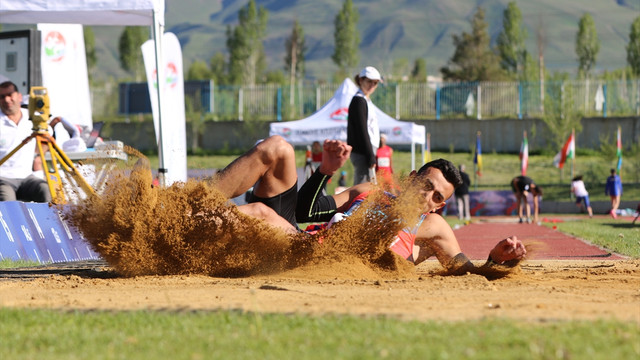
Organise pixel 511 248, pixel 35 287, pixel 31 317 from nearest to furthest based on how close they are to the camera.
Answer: pixel 31 317, pixel 35 287, pixel 511 248

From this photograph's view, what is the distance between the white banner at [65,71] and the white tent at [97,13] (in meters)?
3.89

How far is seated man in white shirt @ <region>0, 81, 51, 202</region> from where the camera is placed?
10453mm

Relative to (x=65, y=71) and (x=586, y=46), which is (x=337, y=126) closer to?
(x=65, y=71)

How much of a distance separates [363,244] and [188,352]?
304 cm

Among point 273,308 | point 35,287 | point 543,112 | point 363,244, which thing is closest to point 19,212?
point 35,287

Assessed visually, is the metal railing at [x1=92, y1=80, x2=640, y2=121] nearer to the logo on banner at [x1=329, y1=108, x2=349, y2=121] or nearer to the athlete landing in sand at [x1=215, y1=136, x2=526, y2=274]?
the logo on banner at [x1=329, y1=108, x2=349, y2=121]

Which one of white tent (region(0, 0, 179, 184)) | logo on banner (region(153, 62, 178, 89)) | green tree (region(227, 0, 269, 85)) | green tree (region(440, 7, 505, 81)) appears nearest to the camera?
white tent (region(0, 0, 179, 184))

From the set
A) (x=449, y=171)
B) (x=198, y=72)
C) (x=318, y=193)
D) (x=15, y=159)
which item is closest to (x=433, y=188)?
(x=449, y=171)

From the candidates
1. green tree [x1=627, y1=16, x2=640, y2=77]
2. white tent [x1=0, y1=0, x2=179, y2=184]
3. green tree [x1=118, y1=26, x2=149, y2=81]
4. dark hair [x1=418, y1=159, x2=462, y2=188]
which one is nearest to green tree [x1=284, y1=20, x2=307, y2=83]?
green tree [x1=118, y1=26, x2=149, y2=81]

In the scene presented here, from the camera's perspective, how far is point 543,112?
45938 millimetres

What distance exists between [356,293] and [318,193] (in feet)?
5.32

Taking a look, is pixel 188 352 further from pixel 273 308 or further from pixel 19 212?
pixel 19 212

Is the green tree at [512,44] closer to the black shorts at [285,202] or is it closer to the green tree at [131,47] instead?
the green tree at [131,47]

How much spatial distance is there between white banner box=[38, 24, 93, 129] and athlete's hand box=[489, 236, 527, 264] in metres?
11.5
